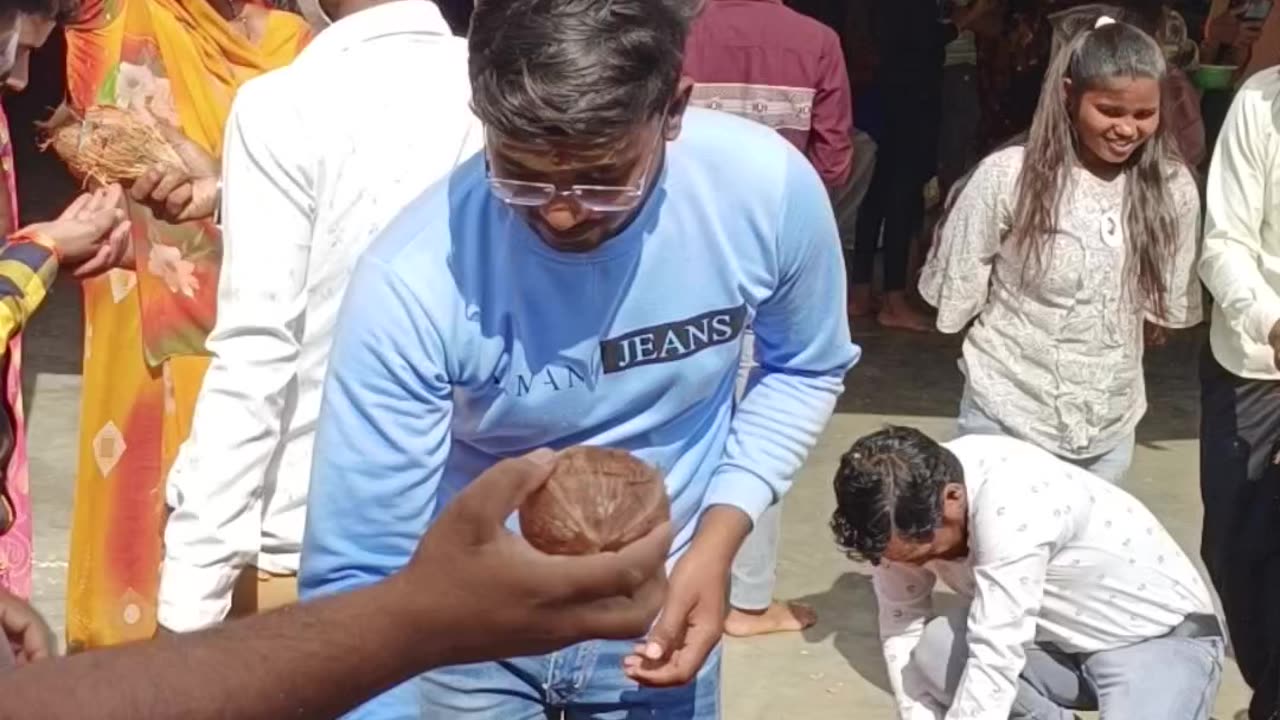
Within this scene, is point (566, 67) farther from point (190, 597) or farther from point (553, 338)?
point (190, 597)

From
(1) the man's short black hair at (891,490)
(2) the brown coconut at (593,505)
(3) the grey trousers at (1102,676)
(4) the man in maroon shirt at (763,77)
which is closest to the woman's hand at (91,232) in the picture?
(2) the brown coconut at (593,505)

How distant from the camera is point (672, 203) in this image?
247 centimetres

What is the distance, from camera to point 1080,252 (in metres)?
4.45

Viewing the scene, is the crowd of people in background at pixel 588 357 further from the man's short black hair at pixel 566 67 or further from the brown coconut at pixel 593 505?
the brown coconut at pixel 593 505

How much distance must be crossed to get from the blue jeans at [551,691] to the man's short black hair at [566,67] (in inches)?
28.5

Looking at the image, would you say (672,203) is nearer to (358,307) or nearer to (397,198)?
(358,307)

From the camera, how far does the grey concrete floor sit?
16.5 ft

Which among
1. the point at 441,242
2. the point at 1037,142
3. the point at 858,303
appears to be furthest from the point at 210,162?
the point at 858,303

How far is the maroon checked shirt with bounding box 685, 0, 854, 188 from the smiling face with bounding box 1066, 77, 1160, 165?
1162mm

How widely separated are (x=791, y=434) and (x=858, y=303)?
6.16 m

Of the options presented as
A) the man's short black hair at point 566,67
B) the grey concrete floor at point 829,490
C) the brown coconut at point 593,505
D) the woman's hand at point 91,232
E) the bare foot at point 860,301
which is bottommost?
the bare foot at point 860,301

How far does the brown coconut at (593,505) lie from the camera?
198cm

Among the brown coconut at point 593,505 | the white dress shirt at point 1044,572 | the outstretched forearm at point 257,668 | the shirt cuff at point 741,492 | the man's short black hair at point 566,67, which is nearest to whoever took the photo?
the outstretched forearm at point 257,668

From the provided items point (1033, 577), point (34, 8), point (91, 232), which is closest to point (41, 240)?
point (91, 232)
